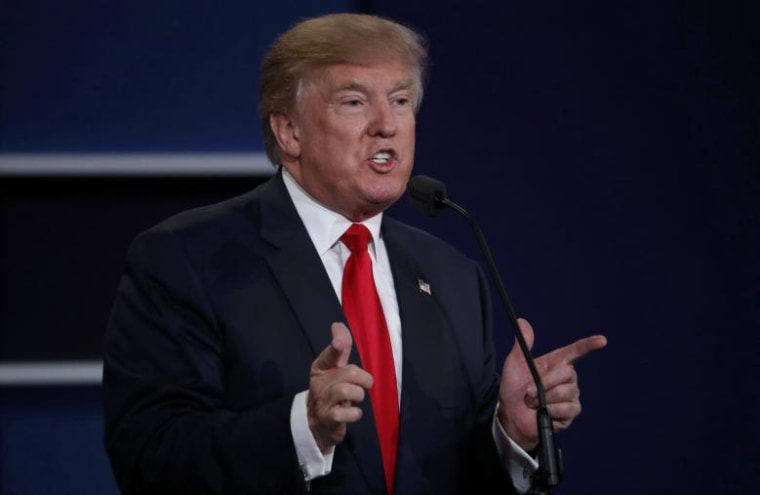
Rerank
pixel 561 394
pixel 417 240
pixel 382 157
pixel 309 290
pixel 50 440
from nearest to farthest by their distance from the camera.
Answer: pixel 561 394 < pixel 309 290 < pixel 382 157 < pixel 417 240 < pixel 50 440

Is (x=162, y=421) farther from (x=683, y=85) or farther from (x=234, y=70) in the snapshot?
(x=683, y=85)

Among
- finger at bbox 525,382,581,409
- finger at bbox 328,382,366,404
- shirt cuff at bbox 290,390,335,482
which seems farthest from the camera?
finger at bbox 525,382,581,409

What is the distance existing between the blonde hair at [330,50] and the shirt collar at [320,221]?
15cm

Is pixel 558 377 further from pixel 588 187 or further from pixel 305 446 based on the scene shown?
pixel 588 187

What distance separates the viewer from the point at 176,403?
1652 mm

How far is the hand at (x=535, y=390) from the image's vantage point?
167cm

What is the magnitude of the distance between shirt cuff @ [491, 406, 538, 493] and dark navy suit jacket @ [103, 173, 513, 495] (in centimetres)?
2

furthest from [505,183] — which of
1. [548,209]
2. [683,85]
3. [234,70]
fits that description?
[234,70]

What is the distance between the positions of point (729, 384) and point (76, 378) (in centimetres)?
155

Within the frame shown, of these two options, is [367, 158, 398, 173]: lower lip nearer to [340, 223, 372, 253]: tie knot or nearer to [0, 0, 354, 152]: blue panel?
[340, 223, 372, 253]: tie knot

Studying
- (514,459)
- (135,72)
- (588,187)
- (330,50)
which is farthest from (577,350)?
(135,72)

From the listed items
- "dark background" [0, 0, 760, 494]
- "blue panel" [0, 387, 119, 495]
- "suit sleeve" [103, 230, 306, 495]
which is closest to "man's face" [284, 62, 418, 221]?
"suit sleeve" [103, 230, 306, 495]

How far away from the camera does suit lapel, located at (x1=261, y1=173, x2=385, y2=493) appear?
67.7 inches

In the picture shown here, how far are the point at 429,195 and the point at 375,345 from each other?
0.28 metres
